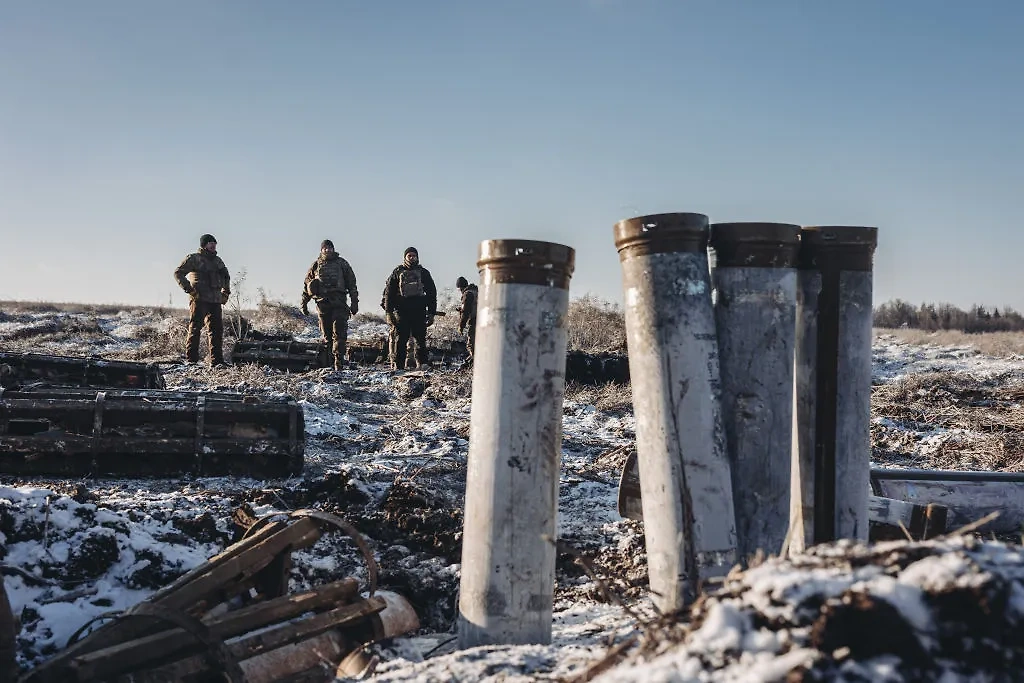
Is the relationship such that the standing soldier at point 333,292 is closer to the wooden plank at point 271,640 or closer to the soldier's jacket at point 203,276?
the soldier's jacket at point 203,276

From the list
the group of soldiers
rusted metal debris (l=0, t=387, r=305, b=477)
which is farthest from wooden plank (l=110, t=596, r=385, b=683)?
the group of soldiers

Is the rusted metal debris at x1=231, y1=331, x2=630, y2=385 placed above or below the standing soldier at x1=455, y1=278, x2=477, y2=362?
below

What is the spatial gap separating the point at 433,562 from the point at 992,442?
558 centimetres

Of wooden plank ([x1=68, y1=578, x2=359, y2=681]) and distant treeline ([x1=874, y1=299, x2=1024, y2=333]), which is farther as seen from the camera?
distant treeline ([x1=874, y1=299, x2=1024, y2=333])

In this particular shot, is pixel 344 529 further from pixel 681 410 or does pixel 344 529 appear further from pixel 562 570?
pixel 562 570

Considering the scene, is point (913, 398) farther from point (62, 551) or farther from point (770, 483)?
point (62, 551)

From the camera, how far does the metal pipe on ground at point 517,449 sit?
2805 millimetres

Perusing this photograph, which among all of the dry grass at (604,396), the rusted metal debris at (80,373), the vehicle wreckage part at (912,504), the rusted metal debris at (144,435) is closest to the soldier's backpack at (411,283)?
the dry grass at (604,396)

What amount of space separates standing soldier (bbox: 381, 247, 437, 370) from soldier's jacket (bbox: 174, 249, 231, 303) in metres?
2.57

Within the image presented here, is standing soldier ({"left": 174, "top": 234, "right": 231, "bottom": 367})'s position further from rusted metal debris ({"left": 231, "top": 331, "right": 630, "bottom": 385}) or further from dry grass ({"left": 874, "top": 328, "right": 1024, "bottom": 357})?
dry grass ({"left": 874, "top": 328, "right": 1024, "bottom": 357})

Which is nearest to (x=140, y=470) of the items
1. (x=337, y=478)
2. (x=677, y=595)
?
(x=337, y=478)

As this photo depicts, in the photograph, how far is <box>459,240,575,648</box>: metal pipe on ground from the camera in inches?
110

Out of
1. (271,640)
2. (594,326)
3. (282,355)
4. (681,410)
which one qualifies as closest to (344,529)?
(271,640)

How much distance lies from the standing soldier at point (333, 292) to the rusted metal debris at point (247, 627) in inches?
384
